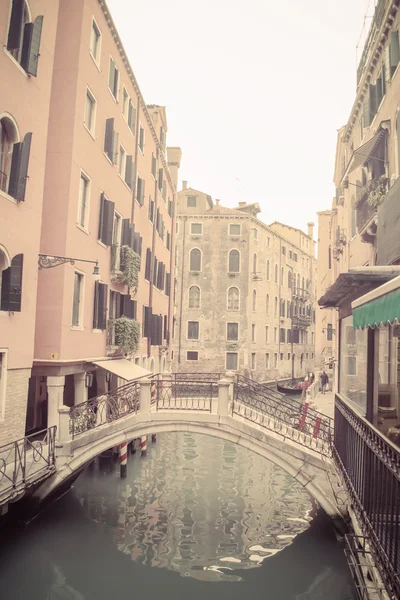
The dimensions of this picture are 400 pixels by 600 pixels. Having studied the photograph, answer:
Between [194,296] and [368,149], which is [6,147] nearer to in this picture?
[368,149]

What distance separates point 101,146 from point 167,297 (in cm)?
1251

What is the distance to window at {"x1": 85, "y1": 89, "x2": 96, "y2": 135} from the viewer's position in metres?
13.6

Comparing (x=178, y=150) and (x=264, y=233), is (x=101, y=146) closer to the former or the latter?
(x=178, y=150)

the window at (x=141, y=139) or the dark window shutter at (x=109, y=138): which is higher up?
the window at (x=141, y=139)

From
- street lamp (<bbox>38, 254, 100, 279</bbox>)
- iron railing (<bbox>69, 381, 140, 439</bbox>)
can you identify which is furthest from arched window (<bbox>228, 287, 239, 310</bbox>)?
street lamp (<bbox>38, 254, 100, 279</bbox>)

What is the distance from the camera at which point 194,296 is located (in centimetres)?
4053

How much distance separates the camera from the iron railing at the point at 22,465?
8.91 m

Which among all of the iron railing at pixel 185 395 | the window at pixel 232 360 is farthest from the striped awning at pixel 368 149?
the window at pixel 232 360

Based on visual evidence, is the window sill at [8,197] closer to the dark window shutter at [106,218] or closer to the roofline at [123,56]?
the dark window shutter at [106,218]

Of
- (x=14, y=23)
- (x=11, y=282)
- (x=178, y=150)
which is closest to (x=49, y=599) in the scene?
(x=11, y=282)

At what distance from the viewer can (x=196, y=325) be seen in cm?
4022

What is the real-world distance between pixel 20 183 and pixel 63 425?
517 cm

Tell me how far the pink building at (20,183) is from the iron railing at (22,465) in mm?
490

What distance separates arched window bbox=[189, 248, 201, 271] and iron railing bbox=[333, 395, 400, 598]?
112ft
